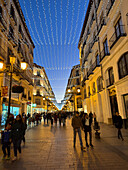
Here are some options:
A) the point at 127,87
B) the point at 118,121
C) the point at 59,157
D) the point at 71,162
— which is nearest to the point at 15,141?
the point at 59,157

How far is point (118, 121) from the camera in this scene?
7367 mm

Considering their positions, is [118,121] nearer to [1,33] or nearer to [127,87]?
[127,87]

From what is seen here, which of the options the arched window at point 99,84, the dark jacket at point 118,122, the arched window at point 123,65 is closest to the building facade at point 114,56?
the arched window at point 123,65

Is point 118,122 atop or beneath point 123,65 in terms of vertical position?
beneath

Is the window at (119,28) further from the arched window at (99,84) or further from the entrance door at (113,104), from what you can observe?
the arched window at (99,84)

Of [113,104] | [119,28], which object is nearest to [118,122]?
[113,104]

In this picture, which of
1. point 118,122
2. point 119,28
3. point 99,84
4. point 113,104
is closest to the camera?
point 118,122

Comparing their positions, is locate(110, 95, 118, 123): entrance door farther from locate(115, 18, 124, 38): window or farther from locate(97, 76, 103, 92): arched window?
locate(115, 18, 124, 38): window

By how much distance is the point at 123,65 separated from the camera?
1159 cm

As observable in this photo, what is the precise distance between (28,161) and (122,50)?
10968 mm

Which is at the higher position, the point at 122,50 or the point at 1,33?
the point at 1,33

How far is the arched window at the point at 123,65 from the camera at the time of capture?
11.1 m

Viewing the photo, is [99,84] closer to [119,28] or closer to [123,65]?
[123,65]

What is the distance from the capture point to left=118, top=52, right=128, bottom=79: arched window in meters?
11.1
